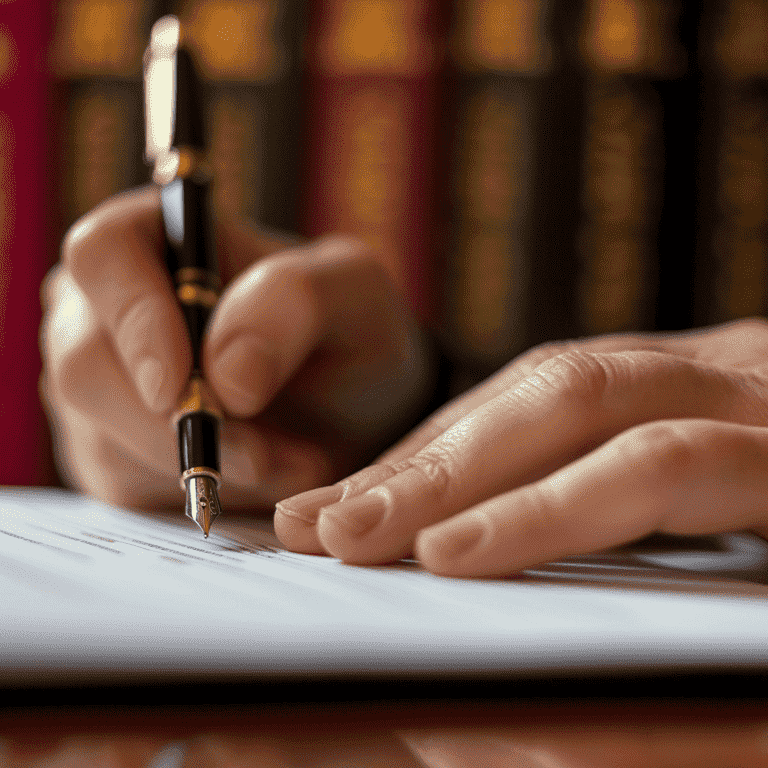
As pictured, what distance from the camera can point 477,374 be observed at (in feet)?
2.71

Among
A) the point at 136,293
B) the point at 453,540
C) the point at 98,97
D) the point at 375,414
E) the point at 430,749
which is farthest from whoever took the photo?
the point at 98,97

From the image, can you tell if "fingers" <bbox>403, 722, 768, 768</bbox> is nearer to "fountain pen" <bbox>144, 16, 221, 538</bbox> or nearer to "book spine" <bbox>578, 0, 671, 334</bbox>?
"fountain pen" <bbox>144, 16, 221, 538</bbox>

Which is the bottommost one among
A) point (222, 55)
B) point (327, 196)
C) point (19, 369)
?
point (19, 369)

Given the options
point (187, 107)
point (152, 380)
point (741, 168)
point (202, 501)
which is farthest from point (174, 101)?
point (741, 168)

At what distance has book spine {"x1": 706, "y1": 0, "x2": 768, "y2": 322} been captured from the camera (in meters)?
1.29

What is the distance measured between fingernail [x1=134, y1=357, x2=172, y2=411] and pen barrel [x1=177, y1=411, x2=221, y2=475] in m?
0.04

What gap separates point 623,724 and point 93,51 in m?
1.38

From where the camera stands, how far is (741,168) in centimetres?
131

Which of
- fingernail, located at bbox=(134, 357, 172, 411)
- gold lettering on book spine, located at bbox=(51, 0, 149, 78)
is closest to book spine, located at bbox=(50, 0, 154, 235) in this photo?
gold lettering on book spine, located at bbox=(51, 0, 149, 78)

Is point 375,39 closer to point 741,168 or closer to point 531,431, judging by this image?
point 741,168

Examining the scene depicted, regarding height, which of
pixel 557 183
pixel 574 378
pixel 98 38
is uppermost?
pixel 98 38

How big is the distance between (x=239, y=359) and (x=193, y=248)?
0.35 ft

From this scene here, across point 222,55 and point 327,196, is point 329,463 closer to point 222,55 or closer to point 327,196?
point 327,196

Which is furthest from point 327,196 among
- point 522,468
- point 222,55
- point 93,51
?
point 522,468
